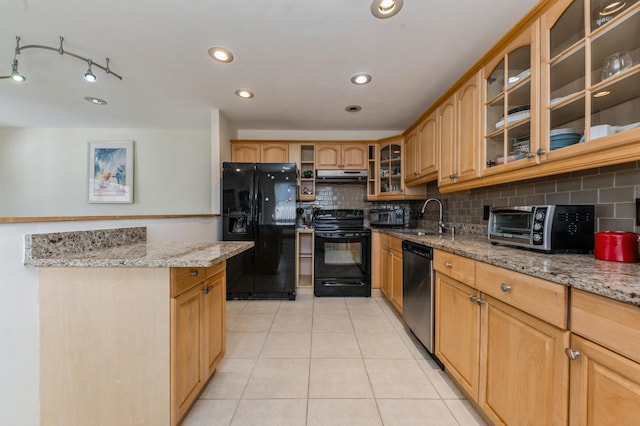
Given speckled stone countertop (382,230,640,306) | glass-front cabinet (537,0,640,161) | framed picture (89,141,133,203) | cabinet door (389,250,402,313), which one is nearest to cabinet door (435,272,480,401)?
speckled stone countertop (382,230,640,306)

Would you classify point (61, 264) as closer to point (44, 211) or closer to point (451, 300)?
point (451, 300)

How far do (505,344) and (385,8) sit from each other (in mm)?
1890

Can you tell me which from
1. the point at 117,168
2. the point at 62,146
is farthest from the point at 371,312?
the point at 62,146

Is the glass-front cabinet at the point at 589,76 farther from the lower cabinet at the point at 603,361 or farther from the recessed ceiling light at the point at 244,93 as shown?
the recessed ceiling light at the point at 244,93

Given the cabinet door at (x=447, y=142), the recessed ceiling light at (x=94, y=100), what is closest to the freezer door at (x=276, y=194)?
the cabinet door at (x=447, y=142)

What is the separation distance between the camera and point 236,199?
2.98 metres

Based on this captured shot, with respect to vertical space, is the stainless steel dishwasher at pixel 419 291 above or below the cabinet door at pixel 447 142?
below

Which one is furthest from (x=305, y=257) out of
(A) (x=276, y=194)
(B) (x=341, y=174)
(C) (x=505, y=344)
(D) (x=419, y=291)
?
(C) (x=505, y=344)

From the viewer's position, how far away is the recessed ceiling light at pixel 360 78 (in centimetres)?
220

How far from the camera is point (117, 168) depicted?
12.2ft

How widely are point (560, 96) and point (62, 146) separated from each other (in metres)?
5.78

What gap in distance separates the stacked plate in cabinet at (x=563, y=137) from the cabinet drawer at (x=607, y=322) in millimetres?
882

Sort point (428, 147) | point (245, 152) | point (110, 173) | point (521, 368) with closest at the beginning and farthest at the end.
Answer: point (521, 368), point (428, 147), point (245, 152), point (110, 173)

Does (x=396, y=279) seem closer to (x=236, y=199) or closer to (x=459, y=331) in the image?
(x=459, y=331)
